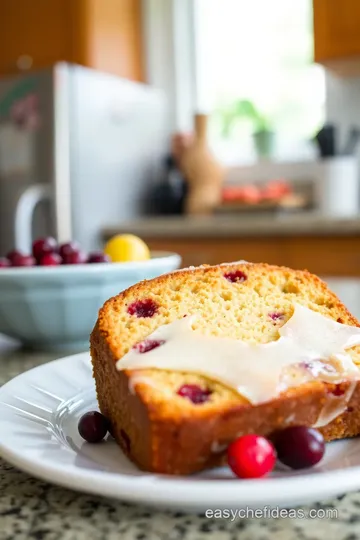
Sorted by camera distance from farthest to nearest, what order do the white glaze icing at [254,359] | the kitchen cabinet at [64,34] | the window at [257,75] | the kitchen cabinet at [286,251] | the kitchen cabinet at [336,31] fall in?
the window at [257,75] → the kitchen cabinet at [64,34] → the kitchen cabinet at [336,31] → the kitchen cabinet at [286,251] → the white glaze icing at [254,359]

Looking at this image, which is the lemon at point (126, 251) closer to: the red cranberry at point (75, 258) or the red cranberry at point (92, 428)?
the red cranberry at point (75, 258)

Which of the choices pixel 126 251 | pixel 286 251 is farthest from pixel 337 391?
pixel 286 251

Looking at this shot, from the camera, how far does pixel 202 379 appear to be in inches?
20.8

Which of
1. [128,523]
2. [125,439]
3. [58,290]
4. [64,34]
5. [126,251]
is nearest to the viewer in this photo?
[128,523]

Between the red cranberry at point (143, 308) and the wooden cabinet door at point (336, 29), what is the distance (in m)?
2.53

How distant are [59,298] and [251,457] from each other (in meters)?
→ 0.56

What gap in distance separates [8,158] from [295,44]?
5.09 ft

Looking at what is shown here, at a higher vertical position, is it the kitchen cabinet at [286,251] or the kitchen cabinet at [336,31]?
the kitchen cabinet at [336,31]

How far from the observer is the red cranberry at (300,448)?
493 mm

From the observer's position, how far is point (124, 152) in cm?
343

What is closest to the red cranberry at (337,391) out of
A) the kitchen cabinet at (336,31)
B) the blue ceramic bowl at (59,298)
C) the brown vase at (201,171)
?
the blue ceramic bowl at (59,298)

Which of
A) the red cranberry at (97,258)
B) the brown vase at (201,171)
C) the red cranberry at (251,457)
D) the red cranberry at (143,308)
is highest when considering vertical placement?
the brown vase at (201,171)

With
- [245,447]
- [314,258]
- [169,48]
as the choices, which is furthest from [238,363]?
[169,48]

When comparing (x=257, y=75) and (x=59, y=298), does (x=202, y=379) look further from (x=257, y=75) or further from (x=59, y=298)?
(x=257, y=75)
